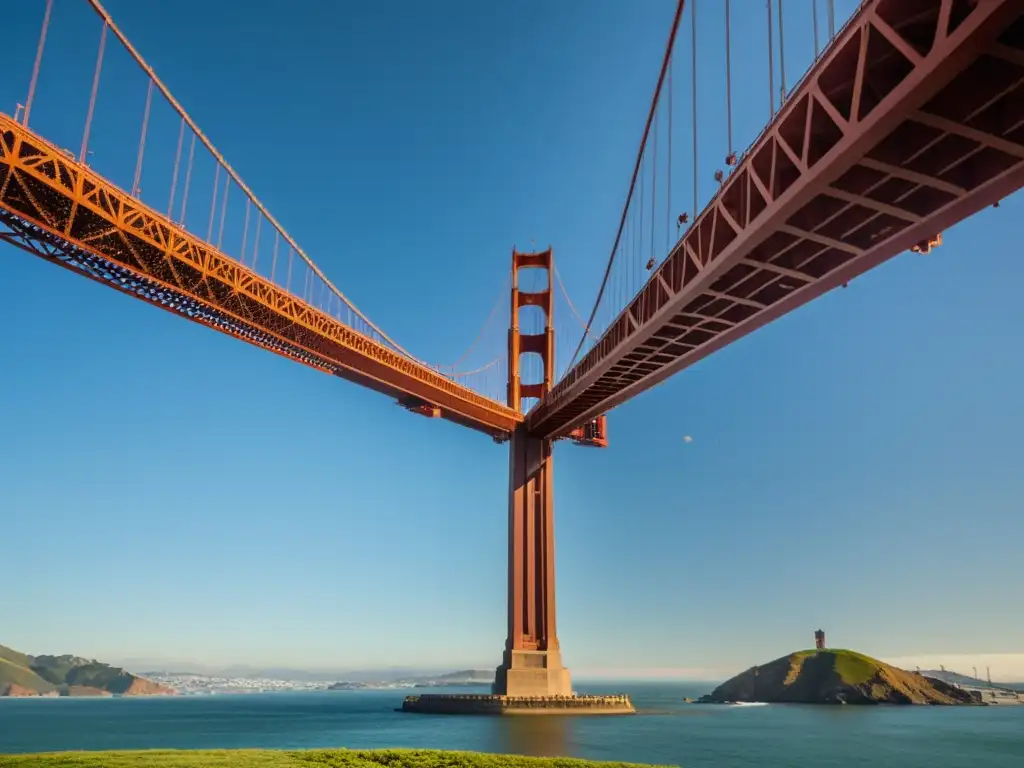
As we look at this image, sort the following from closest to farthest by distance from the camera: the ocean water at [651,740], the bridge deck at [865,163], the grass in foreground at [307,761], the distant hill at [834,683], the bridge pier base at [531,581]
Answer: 1. the bridge deck at [865,163]
2. the grass in foreground at [307,761]
3. the ocean water at [651,740]
4. the bridge pier base at [531,581]
5. the distant hill at [834,683]

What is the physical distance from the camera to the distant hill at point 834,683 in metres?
105

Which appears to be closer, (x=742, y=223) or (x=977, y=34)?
(x=977, y=34)

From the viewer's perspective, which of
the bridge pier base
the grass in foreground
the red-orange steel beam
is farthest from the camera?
the bridge pier base

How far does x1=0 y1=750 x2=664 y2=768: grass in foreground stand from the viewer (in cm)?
1606

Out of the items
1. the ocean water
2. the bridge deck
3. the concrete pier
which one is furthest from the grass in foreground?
the concrete pier

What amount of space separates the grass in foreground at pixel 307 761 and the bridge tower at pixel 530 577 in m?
35.1

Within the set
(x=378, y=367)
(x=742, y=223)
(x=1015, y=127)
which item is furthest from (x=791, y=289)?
(x=378, y=367)

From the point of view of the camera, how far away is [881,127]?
48.6 feet

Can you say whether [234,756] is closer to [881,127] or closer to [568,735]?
[881,127]

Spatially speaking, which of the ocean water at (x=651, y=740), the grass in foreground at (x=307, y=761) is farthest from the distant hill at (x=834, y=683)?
the grass in foreground at (x=307, y=761)

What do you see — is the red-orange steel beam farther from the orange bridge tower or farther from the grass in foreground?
the grass in foreground

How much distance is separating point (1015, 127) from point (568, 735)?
31.9 metres

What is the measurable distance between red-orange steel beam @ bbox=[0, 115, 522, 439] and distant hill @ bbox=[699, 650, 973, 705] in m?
84.3

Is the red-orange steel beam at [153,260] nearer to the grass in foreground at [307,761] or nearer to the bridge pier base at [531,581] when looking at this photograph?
the bridge pier base at [531,581]
